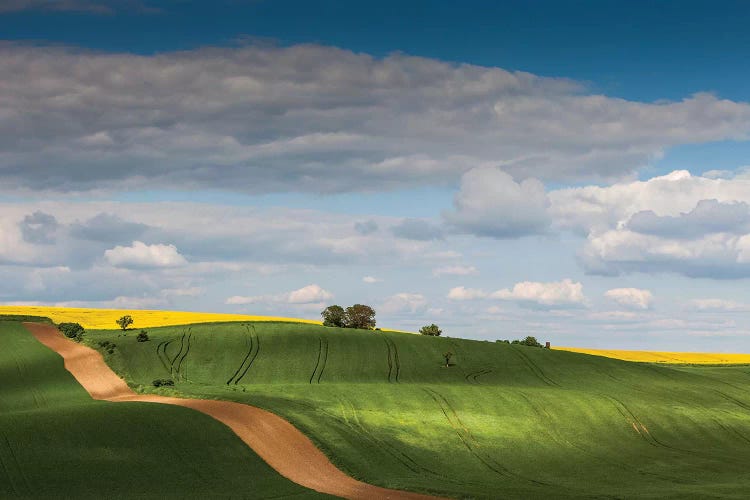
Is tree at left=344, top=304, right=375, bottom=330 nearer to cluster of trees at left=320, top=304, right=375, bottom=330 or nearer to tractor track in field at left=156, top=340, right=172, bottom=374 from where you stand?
cluster of trees at left=320, top=304, right=375, bottom=330

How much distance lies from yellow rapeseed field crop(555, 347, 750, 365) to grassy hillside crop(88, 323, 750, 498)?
2801 centimetres

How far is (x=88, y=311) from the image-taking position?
159 meters

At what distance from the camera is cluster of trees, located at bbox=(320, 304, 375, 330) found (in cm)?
12744

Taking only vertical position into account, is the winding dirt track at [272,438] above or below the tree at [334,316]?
below

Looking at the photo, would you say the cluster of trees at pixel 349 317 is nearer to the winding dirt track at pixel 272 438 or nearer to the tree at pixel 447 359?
the tree at pixel 447 359

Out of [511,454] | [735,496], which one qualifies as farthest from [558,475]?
[735,496]

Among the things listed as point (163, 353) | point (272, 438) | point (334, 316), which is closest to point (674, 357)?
point (334, 316)

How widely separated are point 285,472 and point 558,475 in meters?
19.1

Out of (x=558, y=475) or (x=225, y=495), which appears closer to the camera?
(x=225, y=495)

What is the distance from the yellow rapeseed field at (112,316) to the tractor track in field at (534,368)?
45.1 metres

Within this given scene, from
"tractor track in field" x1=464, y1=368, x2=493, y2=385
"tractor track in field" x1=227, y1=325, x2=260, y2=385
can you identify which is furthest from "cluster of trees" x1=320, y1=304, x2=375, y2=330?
"tractor track in field" x1=464, y1=368, x2=493, y2=385

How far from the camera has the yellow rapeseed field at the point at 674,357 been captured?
497ft

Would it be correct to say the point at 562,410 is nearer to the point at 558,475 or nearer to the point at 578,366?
the point at 558,475

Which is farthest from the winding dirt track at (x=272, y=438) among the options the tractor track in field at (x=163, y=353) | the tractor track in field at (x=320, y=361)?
the tractor track in field at (x=320, y=361)
